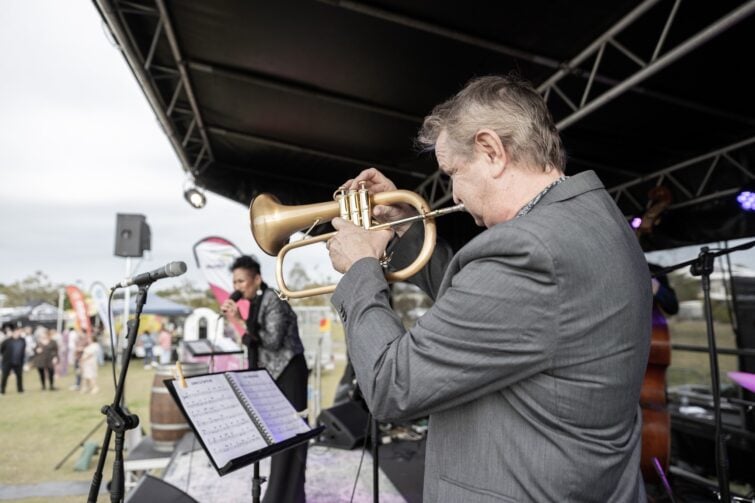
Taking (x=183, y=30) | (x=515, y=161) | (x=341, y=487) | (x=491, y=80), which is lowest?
(x=341, y=487)

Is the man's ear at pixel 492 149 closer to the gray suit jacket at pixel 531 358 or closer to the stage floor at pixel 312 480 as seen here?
the gray suit jacket at pixel 531 358

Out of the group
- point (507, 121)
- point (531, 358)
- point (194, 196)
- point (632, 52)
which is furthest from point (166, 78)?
point (531, 358)

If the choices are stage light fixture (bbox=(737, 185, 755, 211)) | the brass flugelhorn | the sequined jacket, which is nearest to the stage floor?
the sequined jacket

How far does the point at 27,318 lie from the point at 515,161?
113 feet

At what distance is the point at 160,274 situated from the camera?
1970 millimetres

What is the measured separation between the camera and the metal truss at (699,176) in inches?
193

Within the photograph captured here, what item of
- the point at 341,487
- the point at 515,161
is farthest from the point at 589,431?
the point at 341,487

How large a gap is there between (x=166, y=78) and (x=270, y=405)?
458 cm

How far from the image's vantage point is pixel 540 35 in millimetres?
3738

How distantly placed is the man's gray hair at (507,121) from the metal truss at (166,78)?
3721mm

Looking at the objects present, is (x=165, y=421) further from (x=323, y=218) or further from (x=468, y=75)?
(x=468, y=75)

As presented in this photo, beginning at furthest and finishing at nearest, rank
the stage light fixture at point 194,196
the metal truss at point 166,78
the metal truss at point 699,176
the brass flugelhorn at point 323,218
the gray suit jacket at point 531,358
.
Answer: the stage light fixture at point 194,196 → the metal truss at point 699,176 → the metal truss at point 166,78 → the brass flugelhorn at point 323,218 → the gray suit jacket at point 531,358

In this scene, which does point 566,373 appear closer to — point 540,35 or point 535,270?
point 535,270

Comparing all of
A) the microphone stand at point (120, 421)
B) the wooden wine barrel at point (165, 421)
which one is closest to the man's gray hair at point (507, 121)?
the microphone stand at point (120, 421)
